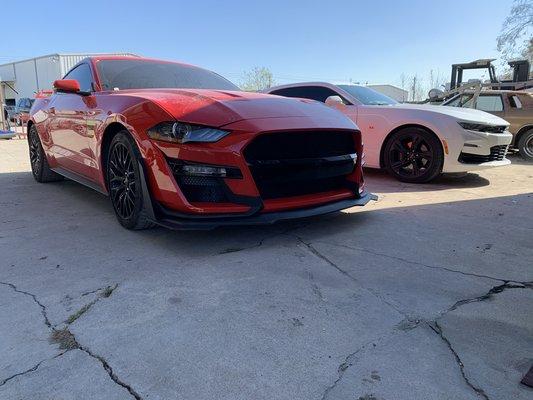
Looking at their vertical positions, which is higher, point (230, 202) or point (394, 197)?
point (230, 202)

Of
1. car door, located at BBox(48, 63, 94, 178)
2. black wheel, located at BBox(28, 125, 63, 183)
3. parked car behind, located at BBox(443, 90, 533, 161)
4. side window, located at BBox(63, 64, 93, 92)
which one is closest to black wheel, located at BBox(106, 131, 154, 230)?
car door, located at BBox(48, 63, 94, 178)

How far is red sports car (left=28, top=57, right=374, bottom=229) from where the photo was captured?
3.04 metres

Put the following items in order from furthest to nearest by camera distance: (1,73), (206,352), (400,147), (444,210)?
(1,73) < (400,147) < (444,210) < (206,352)

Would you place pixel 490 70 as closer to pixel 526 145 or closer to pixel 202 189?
pixel 526 145

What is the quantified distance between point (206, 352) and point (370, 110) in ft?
17.0

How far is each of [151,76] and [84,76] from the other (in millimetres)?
848

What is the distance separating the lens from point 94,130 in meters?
3.92

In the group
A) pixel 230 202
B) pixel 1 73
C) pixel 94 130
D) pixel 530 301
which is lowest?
pixel 530 301

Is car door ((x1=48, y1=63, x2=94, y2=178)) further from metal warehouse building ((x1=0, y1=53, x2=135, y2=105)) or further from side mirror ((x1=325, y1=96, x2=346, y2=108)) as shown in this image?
metal warehouse building ((x1=0, y1=53, x2=135, y2=105))

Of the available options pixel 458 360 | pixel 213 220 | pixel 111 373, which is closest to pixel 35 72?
pixel 213 220

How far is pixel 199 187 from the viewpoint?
121 inches

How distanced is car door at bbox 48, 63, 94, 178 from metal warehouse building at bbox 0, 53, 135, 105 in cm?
2931

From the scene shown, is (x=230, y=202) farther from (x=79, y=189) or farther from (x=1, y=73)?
(x=1, y=73)

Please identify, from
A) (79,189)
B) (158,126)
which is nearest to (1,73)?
(79,189)
